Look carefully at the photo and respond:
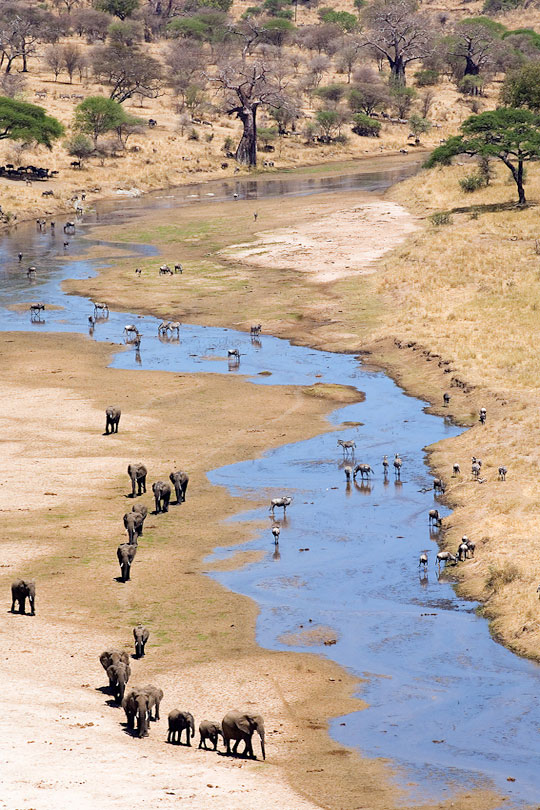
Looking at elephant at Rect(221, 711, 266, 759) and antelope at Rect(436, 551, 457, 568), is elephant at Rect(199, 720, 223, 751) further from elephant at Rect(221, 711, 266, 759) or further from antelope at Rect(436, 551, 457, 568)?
antelope at Rect(436, 551, 457, 568)

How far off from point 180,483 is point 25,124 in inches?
2894

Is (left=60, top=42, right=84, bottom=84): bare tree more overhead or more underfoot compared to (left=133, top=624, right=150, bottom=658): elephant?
more overhead

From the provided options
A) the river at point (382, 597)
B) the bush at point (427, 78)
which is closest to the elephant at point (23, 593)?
the river at point (382, 597)

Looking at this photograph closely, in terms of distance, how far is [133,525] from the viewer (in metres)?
30.5

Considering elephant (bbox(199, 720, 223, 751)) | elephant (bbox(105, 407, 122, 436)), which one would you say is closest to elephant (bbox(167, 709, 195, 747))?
elephant (bbox(199, 720, 223, 751))

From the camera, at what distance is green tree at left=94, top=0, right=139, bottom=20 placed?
15950 centimetres

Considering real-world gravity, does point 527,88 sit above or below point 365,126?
above

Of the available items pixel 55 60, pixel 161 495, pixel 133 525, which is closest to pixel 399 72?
pixel 55 60

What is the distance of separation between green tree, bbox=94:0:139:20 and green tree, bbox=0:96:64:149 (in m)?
62.8

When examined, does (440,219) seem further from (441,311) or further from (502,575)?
(502,575)

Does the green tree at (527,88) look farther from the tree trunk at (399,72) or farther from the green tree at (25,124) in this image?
the tree trunk at (399,72)

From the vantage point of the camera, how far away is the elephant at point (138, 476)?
3366 cm

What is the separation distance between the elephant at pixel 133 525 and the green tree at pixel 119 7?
142 meters

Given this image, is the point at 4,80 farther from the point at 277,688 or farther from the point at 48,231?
the point at 277,688
